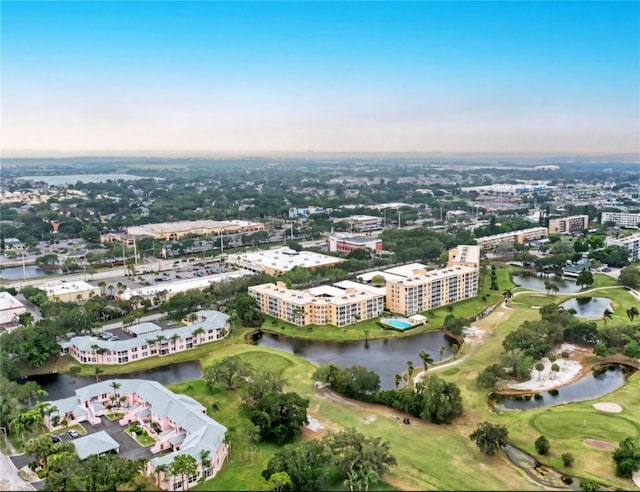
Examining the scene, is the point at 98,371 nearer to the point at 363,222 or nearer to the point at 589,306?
the point at 589,306

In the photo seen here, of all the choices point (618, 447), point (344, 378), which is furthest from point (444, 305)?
point (618, 447)

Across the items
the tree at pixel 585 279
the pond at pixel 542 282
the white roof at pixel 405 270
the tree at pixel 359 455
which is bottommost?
the pond at pixel 542 282

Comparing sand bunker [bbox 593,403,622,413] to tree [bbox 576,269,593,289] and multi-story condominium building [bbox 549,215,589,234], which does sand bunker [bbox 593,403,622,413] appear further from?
multi-story condominium building [bbox 549,215,589,234]

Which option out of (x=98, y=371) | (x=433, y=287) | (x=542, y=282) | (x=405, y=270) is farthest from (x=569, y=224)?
(x=98, y=371)

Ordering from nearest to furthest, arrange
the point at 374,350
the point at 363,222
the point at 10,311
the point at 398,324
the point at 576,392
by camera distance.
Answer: the point at 576,392, the point at 374,350, the point at 398,324, the point at 10,311, the point at 363,222

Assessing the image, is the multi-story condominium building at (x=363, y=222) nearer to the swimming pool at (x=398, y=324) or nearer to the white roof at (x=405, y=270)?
the white roof at (x=405, y=270)

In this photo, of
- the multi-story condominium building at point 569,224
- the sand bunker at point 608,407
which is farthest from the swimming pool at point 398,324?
the multi-story condominium building at point 569,224

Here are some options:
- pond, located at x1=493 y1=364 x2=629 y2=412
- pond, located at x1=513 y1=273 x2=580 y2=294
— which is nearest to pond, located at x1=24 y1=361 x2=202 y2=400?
pond, located at x1=493 y1=364 x2=629 y2=412
